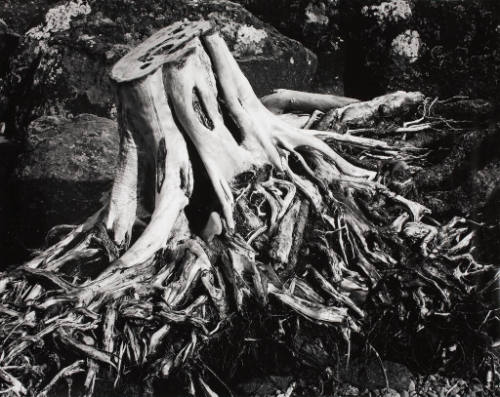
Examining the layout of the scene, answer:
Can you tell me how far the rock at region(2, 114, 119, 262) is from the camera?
21.7ft

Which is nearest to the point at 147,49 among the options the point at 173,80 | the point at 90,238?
the point at 173,80

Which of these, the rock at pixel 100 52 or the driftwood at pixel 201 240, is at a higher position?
the rock at pixel 100 52

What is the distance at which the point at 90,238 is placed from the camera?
5.55 meters

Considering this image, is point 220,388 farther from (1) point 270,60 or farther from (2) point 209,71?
(1) point 270,60

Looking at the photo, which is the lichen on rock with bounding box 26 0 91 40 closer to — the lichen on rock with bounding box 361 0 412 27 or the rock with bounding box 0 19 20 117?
the rock with bounding box 0 19 20 117

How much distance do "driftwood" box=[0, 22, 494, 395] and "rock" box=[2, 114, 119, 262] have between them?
0.85m

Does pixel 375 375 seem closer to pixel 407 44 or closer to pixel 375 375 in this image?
pixel 375 375

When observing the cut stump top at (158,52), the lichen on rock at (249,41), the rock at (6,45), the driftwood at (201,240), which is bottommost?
the driftwood at (201,240)

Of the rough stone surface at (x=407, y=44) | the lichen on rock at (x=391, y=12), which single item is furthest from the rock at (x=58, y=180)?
the lichen on rock at (x=391, y=12)

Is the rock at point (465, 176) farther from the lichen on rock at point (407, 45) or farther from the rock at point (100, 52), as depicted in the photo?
the rock at point (100, 52)

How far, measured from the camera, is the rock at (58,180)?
21.7ft

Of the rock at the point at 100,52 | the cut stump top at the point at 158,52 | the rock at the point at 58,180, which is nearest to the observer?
the cut stump top at the point at 158,52

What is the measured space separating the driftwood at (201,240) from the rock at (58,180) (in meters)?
0.85

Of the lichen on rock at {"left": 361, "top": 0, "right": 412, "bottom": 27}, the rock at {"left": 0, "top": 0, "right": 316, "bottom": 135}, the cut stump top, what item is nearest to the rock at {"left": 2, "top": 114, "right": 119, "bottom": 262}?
the rock at {"left": 0, "top": 0, "right": 316, "bottom": 135}
